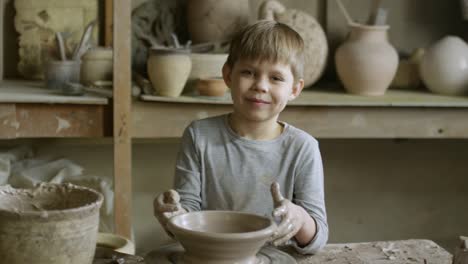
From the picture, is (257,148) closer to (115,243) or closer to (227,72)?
(227,72)

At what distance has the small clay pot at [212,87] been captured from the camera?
3.28m

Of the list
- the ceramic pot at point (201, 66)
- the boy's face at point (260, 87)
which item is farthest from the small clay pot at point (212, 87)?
the boy's face at point (260, 87)

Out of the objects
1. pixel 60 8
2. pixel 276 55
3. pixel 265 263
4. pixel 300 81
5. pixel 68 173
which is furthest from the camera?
pixel 60 8

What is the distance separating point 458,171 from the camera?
4414mm

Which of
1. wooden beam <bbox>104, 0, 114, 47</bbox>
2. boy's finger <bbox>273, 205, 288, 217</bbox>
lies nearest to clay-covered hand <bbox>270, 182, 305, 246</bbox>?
boy's finger <bbox>273, 205, 288, 217</bbox>

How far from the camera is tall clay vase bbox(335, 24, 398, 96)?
361 cm

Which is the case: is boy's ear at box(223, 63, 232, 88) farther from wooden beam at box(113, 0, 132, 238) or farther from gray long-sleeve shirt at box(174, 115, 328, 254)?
wooden beam at box(113, 0, 132, 238)

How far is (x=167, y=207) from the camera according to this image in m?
1.70

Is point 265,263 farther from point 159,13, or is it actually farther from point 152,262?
point 159,13

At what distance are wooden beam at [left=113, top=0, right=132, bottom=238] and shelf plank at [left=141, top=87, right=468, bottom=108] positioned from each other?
4.8 inches

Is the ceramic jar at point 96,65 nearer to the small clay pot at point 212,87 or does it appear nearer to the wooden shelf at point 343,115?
the wooden shelf at point 343,115

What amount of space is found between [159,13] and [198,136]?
195cm

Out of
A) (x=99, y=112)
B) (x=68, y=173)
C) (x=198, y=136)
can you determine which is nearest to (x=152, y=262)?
(x=198, y=136)

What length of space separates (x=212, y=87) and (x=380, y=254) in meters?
1.53
